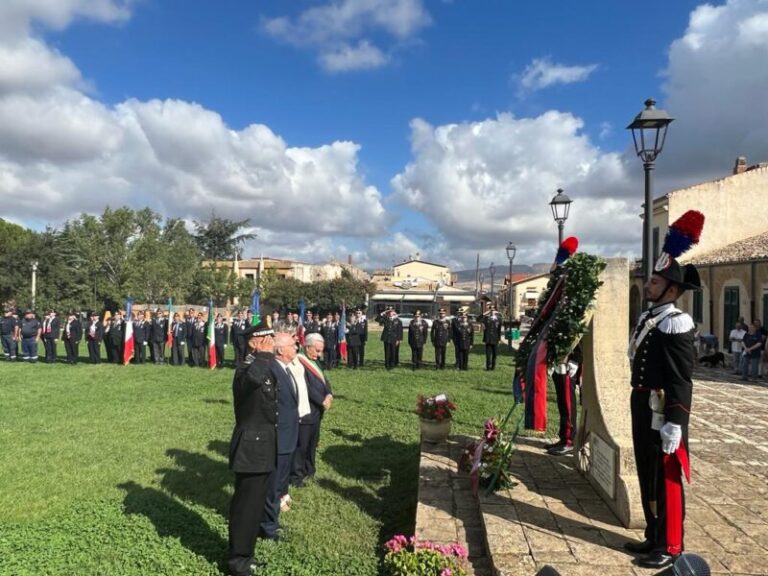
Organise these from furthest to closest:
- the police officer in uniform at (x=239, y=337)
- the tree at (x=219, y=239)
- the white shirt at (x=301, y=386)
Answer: the tree at (x=219, y=239) < the police officer in uniform at (x=239, y=337) < the white shirt at (x=301, y=386)

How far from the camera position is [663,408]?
354 centimetres

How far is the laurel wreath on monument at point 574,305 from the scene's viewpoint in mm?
4410

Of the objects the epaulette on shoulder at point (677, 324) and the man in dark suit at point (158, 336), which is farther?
the man in dark suit at point (158, 336)

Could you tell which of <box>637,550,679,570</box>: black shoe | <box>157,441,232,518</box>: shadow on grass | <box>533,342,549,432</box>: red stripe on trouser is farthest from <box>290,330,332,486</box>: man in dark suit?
<box>637,550,679,570</box>: black shoe

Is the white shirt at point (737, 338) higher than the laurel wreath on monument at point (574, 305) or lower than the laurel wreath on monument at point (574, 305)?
lower

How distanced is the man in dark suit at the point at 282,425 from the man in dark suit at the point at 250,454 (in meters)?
0.33

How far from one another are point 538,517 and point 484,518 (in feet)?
1.40

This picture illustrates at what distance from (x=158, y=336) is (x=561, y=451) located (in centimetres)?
1479

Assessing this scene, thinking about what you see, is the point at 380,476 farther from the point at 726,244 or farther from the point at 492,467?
the point at 726,244

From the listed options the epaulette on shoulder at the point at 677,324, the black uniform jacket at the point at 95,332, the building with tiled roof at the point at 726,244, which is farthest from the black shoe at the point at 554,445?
the building with tiled roof at the point at 726,244

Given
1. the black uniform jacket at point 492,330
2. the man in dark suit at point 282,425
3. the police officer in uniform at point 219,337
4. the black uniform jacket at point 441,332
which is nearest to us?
the man in dark suit at point 282,425

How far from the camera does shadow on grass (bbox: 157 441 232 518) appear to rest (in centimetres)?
549

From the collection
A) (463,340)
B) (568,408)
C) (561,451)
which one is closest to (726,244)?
(463,340)

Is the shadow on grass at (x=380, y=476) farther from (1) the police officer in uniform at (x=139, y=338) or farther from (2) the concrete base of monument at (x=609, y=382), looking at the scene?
(1) the police officer in uniform at (x=139, y=338)
